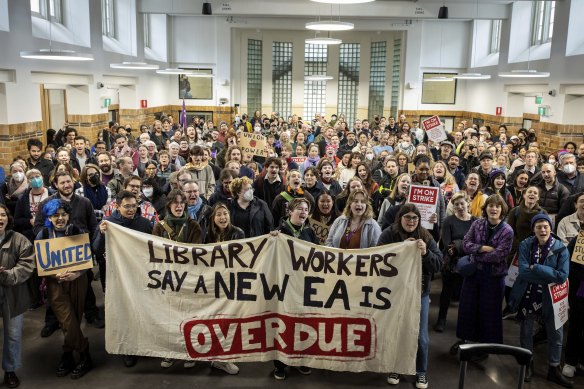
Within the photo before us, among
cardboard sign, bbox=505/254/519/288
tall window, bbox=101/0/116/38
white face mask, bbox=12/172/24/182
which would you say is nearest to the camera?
cardboard sign, bbox=505/254/519/288

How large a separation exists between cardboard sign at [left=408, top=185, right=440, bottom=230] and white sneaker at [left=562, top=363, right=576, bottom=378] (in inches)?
84.1

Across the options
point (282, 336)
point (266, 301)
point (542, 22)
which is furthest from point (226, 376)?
point (542, 22)

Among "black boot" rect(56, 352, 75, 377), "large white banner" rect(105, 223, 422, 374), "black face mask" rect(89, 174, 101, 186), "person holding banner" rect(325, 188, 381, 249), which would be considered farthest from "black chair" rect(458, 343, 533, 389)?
"black face mask" rect(89, 174, 101, 186)

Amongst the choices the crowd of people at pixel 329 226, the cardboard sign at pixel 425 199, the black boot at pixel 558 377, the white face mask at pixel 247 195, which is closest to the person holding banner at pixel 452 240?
the crowd of people at pixel 329 226

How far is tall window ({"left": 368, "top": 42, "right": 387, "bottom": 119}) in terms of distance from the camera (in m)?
25.6

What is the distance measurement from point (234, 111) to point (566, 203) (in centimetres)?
1961

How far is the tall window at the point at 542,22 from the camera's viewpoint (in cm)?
1720

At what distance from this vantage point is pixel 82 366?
209 inches

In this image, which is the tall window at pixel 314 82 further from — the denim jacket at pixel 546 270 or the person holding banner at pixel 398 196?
the denim jacket at pixel 546 270

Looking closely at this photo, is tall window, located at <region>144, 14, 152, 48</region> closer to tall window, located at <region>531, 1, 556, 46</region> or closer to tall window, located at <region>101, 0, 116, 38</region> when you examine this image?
tall window, located at <region>101, 0, 116, 38</region>

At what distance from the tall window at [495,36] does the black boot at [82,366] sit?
20336mm

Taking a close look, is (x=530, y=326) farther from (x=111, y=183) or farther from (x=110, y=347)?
(x=111, y=183)

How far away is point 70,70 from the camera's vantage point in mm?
14477

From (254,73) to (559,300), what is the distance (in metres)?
22.4
